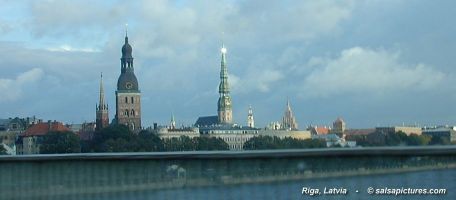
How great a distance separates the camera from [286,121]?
19550cm

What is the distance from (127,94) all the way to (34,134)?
108ft

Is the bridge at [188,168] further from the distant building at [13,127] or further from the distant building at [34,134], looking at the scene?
the distant building at [13,127]

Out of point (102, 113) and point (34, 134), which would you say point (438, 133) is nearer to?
point (34, 134)

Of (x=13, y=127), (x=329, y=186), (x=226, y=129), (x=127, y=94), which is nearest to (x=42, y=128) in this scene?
(x=13, y=127)

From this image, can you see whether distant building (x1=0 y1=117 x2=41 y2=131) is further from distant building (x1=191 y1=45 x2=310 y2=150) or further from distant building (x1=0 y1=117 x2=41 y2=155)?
distant building (x1=191 y1=45 x2=310 y2=150)

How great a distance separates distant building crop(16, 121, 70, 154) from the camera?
5534 inches

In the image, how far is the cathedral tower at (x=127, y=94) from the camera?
580ft

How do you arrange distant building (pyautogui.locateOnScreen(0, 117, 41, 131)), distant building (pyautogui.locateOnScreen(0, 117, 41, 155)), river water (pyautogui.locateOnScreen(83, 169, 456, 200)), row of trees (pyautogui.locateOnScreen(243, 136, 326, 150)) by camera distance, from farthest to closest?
distant building (pyautogui.locateOnScreen(0, 117, 41, 131)) < distant building (pyautogui.locateOnScreen(0, 117, 41, 155)) < row of trees (pyautogui.locateOnScreen(243, 136, 326, 150)) < river water (pyautogui.locateOnScreen(83, 169, 456, 200))

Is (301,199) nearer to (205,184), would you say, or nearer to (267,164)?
(267,164)

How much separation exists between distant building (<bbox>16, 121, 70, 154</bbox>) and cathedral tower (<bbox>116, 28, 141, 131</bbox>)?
22356 millimetres

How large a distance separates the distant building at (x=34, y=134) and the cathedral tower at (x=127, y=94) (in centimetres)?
2236

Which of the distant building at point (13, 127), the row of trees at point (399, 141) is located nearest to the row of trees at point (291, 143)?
the row of trees at point (399, 141)

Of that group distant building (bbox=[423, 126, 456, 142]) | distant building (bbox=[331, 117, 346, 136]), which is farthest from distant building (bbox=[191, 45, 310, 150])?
distant building (bbox=[423, 126, 456, 142])

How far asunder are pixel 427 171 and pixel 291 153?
112 centimetres
